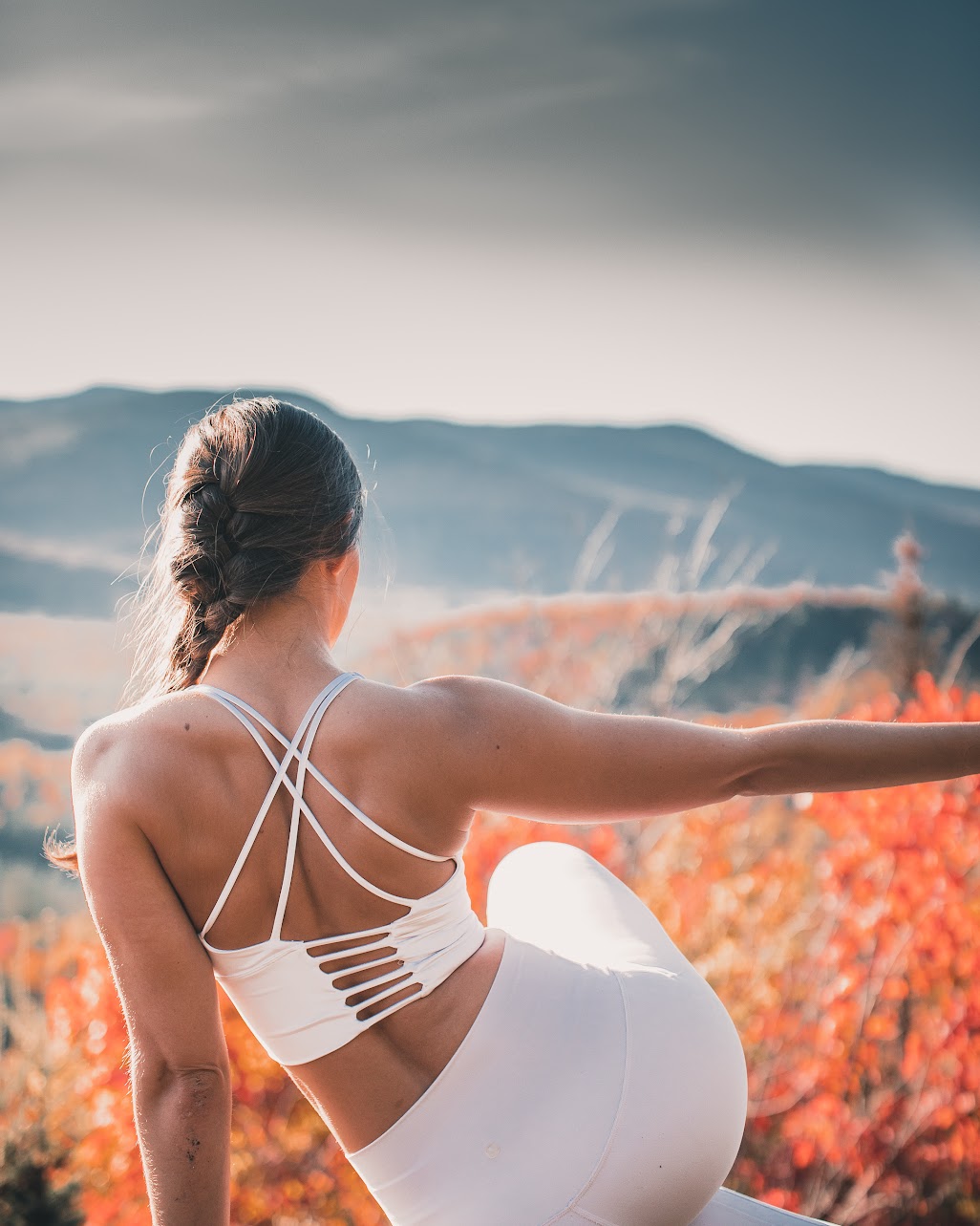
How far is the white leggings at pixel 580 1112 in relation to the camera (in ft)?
3.52

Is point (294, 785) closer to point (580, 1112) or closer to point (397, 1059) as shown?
point (397, 1059)

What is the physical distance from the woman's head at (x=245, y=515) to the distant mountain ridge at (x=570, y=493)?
11.8 m

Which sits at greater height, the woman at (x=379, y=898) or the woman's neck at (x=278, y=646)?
the woman's neck at (x=278, y=646)

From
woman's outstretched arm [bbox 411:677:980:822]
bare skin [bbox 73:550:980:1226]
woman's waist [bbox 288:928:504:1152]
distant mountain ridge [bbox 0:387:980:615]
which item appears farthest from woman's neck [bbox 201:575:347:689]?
distant mountain ridge [bbox 0:387:980:615]

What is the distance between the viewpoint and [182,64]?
5824 mm

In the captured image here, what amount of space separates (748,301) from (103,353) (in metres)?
7.10

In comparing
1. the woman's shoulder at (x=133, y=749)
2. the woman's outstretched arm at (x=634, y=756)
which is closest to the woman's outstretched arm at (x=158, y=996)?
the woman's shoulder at (x=133, y=749)

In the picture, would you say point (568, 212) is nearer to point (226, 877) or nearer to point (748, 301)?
point (748, 301)

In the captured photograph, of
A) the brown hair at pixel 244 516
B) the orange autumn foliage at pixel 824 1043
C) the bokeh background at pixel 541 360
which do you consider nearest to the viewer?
the brown hair at pixel 244 516

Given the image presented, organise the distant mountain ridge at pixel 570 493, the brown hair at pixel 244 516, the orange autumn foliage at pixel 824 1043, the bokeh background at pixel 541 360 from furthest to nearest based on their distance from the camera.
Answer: the distant mountain ridge at pixel 570 493 → the bokeh background at pixel 541 360 → the orange autumn foliage at pixel 824 1043 → the brown hair at pixel 244 516

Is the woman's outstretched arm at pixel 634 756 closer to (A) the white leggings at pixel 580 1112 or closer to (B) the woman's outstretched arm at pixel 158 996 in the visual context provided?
(A) the white leggings at pixel 580 1112

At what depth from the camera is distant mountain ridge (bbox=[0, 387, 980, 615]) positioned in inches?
531

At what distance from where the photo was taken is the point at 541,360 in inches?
513

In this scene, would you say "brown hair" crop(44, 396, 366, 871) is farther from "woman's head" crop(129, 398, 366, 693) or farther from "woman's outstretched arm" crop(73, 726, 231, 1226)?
"woman's outstretched arm" crop(73, 726, 231, 1226)
